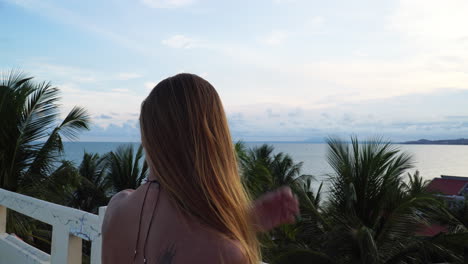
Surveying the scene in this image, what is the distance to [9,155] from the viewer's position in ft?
33.2

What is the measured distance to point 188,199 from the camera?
1.03 meters

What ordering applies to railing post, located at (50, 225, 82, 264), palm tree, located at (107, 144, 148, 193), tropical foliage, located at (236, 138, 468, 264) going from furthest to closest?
palm tree, located at (107, 144, 148, 193) < tropical foliage, located at (236, 138, 468, 264) < railing post, located at (50, 225, 82, 264)

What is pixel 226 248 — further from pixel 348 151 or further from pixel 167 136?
pixel 348 151

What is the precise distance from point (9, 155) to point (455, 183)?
30855mm

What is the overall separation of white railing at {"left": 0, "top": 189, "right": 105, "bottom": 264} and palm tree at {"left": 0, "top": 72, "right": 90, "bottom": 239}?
22.4 feet

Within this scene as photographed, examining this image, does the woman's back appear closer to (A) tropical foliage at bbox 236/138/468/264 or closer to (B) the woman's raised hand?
(B) the woman's raised hand

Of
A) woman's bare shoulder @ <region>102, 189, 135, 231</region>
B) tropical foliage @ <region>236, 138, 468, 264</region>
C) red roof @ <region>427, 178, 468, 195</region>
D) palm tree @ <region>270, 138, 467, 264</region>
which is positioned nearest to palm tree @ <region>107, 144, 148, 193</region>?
tropical foliage @ <region>236, 138, 468, 264</region>

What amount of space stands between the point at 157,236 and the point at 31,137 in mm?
10601

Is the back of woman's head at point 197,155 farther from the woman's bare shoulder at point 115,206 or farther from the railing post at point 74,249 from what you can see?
the railing post at point 74,249

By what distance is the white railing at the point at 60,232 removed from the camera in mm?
2287

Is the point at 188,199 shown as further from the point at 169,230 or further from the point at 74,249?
the point at 74,249

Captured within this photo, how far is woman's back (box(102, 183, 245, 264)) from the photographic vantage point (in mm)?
977

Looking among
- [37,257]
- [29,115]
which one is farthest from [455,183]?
[37,257]

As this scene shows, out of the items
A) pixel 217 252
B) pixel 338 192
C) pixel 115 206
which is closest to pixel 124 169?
pixel 338 192
